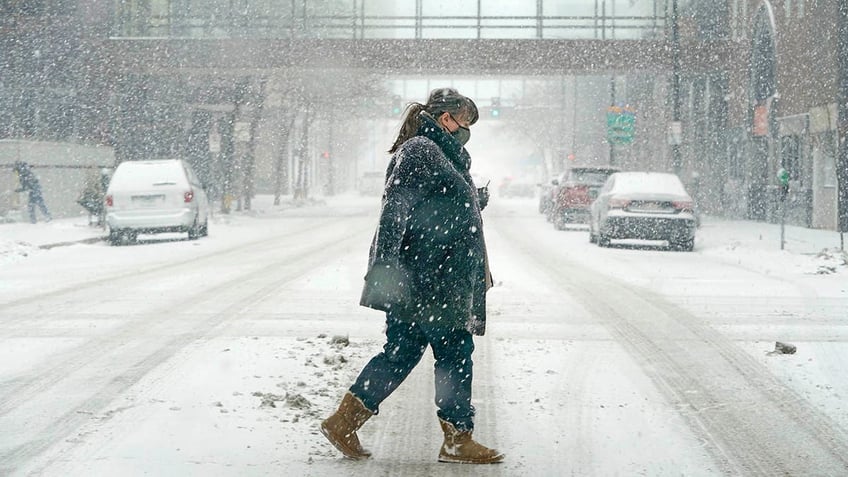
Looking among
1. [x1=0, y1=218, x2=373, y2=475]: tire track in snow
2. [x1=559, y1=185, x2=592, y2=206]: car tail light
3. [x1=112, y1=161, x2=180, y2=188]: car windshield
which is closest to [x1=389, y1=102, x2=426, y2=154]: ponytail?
[x1=0, y1=218, x2=373, y2=475]: tire track in snow

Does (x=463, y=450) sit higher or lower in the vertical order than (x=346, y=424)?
lower

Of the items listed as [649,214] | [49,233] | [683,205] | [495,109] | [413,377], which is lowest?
[413,377]

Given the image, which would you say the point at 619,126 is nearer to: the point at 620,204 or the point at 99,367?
the point at 620,204

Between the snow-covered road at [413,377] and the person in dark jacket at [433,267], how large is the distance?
0.29 meters

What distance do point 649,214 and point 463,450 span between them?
16.8 metres

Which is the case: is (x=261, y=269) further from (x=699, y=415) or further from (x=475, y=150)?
(x=475, y=150)

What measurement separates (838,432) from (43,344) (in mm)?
5753

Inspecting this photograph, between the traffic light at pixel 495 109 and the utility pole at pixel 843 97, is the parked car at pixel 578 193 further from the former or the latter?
the traffic light at pixel 495 109

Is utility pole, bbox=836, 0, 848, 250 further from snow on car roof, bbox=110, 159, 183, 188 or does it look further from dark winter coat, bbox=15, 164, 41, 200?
dark winter coat, bbox=15, 164, 41, 200

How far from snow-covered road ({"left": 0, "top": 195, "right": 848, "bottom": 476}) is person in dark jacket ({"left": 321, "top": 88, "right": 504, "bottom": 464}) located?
29 centimetres

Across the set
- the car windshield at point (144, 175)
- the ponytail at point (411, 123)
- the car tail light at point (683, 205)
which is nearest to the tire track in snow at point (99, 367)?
the ponytail at point (411, 123)

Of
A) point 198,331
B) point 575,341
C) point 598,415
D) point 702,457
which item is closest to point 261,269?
point 198,331

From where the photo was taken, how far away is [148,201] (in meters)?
22.6

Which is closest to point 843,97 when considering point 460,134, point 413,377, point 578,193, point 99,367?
point 578,193
